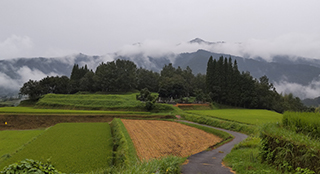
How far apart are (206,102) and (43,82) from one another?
176 ft

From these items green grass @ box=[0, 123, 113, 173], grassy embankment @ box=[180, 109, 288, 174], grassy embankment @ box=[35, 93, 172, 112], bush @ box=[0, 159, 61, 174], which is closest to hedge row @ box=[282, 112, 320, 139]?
grassy embankment @ box=[180, 109, 288, 174]

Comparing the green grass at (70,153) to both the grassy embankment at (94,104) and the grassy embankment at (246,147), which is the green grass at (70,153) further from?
the grassy embankment at (94,104)

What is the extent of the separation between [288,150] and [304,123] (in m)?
1.72

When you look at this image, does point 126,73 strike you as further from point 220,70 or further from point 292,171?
point 292,171

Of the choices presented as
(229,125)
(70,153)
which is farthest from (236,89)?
(70,153)

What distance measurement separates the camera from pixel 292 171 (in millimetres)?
6195

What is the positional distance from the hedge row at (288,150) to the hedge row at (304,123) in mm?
452

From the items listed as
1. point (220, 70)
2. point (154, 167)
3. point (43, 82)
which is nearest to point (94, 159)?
point (154, 167)

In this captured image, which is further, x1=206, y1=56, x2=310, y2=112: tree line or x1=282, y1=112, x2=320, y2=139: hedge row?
x1=206, y1=56, x2=310, y2=112: tree line

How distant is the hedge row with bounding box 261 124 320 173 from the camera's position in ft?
18.5

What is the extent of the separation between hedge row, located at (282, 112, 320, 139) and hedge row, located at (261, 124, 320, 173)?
0.45 meters

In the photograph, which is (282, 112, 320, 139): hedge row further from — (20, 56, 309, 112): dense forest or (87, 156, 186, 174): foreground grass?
(20, 56, 309, 112): dense forest

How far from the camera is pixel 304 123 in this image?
724 cm

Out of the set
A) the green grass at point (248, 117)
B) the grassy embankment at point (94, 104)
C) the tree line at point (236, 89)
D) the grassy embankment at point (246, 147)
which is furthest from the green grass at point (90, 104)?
the tree line at point (236, 89)
